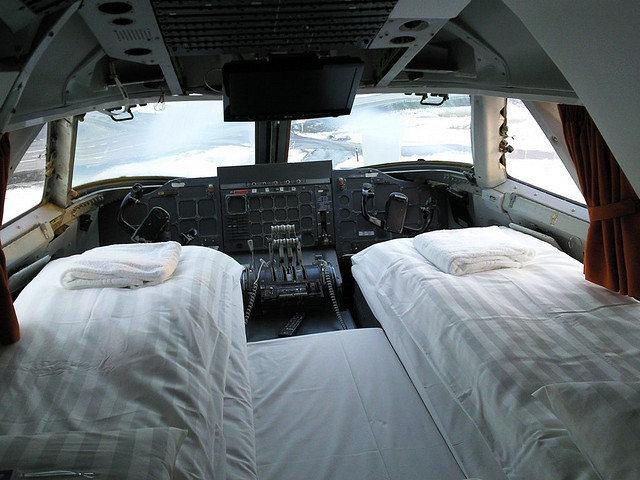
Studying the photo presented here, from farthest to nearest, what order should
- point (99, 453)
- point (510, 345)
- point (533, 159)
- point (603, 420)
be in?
point (533, 159), point (510, 345), point (603, 420), point (99, 453)

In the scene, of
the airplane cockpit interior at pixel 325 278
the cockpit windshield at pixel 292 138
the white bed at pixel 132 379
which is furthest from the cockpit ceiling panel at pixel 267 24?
Answer: the cockpit windshield at pixel 292 138

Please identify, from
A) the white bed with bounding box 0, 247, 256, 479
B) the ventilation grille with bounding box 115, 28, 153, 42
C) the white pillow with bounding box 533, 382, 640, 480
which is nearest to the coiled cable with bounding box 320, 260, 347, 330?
the white bed with bounding box 0, 247, 256, 479

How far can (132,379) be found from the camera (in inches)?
64.0

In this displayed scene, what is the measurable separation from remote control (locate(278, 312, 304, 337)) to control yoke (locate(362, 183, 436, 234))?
1.03 meters

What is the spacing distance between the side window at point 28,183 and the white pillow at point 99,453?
2109 mm

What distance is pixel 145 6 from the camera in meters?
1.14

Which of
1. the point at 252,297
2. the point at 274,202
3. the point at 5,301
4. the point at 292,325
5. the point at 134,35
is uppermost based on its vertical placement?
the point at 134,35

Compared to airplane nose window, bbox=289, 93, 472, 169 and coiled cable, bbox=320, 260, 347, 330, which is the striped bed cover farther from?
airplane nose window, bbox=289, 93, 472, 169

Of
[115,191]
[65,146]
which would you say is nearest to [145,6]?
[65,146]

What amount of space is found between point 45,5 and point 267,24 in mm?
522

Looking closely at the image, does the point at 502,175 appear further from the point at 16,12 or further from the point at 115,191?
the point at 16,12

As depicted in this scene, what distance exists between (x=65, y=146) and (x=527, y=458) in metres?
3.33

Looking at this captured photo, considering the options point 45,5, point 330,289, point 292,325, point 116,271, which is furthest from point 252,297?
point 45,5

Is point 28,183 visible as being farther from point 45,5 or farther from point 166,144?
point 45,5
